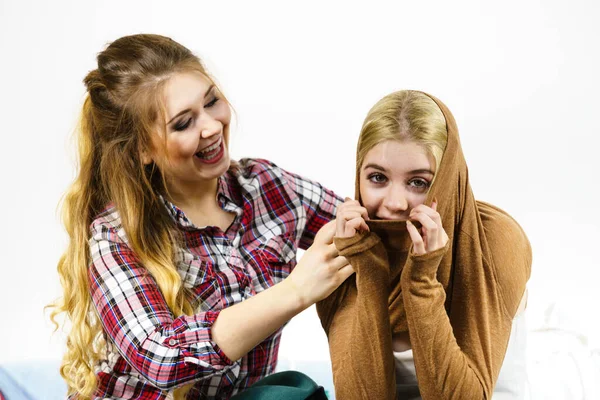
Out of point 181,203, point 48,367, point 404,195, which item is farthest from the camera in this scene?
point 48,367

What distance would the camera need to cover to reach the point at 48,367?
3.88 metres

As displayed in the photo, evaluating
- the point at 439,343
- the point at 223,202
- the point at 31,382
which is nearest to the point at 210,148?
the point at 223,202

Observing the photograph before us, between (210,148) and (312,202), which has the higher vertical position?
(210,148)

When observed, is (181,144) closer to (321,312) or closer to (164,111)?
(164,111)

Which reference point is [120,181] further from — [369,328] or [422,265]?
[422,265]

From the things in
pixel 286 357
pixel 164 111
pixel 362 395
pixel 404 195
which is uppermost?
pixel 164 111

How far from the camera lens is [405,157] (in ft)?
8.15

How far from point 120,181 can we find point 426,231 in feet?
3.63

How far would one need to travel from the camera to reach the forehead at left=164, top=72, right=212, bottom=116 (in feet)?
9.52

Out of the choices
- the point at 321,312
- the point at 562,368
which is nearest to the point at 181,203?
the point at 321,312

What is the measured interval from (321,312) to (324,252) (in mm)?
243

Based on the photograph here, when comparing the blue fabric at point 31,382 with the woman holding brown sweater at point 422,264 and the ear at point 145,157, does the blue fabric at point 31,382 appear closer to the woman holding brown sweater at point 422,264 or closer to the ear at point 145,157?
the ear at point 145,157

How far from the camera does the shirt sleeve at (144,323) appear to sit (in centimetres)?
276

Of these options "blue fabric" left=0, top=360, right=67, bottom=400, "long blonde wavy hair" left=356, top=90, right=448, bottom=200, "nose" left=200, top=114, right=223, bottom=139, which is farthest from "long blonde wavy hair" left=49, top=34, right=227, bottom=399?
"long blonde wavy hair" left=356, top=90, right=448, bottom=200
